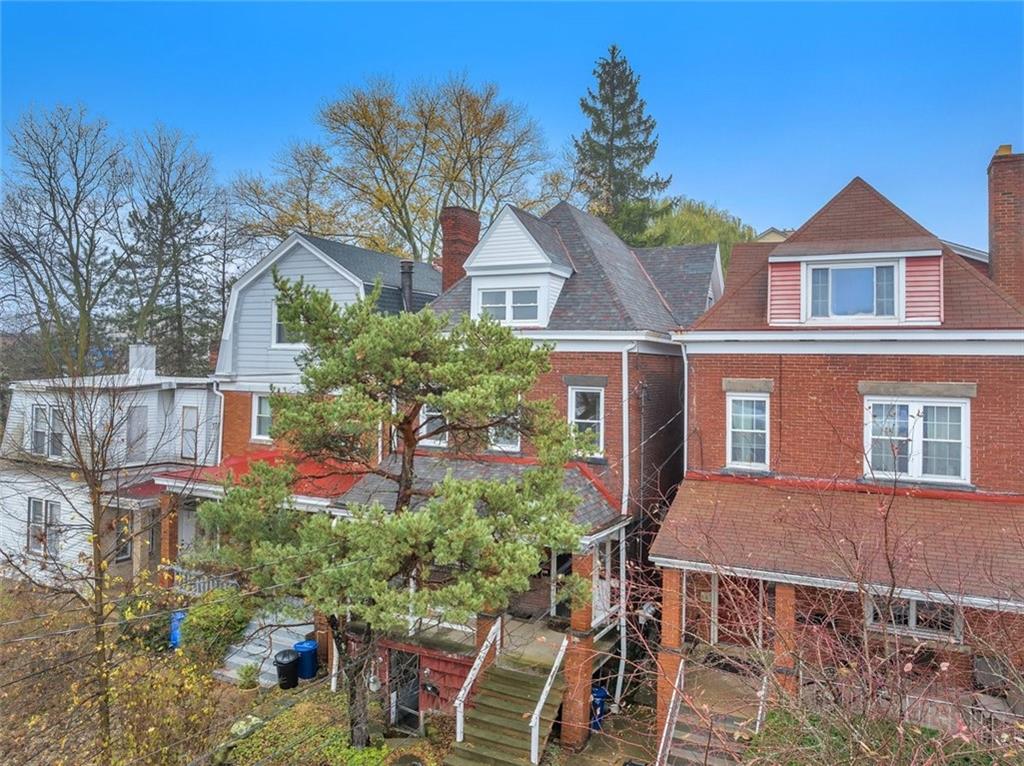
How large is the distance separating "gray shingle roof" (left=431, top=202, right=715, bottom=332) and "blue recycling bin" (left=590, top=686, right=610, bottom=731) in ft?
25.3

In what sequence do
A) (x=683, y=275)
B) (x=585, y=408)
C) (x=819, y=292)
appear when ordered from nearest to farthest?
(x=819, y=292), (x=585, y=408), (x=683, y=275)

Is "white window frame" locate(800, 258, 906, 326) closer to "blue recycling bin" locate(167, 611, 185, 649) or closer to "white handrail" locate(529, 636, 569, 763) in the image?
"white handrail" locate(529, 636, 569, 763)

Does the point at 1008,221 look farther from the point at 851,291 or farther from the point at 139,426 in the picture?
the point at 139,426

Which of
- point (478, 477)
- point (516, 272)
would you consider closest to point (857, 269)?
point (516, 272)

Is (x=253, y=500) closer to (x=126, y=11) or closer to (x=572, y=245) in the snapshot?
(x=572, y=245)

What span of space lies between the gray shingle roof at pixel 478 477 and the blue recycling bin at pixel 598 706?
Answer: 3417 millimetres

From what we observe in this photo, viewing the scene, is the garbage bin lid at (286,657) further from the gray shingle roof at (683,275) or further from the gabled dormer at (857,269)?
the gabled dormer at (857,269)

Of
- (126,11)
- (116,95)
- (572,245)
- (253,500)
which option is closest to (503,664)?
(253,500)

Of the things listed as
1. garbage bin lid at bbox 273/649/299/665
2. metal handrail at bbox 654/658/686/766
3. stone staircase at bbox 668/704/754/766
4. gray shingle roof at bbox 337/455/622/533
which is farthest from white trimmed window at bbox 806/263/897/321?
garbage bin lid at bbox 273/649/299/665

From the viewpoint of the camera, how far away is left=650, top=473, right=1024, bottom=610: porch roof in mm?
9703

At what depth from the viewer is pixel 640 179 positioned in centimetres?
3662

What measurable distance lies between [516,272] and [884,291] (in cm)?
795

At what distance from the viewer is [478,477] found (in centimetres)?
1390

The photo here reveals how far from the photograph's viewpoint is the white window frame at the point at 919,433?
11.5m
